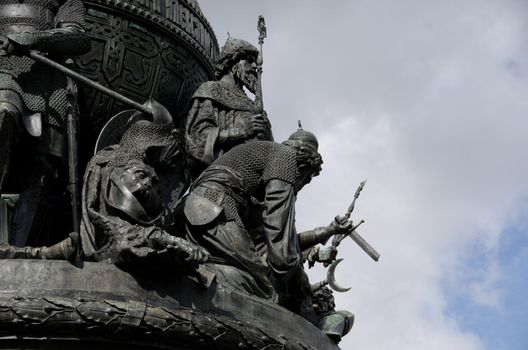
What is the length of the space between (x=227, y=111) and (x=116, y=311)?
14.4 feet

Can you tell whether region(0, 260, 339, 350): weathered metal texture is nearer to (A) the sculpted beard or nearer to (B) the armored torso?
(B) the armored torso

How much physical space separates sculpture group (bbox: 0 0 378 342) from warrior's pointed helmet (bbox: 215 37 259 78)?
0.52 meters

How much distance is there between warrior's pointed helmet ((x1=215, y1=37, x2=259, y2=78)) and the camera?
1597cm

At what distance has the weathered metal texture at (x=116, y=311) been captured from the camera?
1143 centimetres

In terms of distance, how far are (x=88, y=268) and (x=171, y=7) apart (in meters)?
5.25

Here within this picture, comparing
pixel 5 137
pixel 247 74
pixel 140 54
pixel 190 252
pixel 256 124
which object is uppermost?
pixel 247 74

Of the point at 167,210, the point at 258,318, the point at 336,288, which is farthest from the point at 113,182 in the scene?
the point at 336,288

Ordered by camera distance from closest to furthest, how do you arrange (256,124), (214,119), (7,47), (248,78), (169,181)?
(7,47) → (169,181) → (256,124) → (214,119) → (248,78)

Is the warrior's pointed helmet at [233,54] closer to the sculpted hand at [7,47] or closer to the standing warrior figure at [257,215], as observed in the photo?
the standing warrior figure at [257,215]

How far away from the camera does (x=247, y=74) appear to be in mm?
15938

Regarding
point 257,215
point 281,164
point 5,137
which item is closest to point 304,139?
point 281,164

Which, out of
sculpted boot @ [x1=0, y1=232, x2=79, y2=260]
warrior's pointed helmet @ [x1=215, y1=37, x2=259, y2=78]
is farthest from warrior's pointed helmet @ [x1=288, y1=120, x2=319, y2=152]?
sculpted boot @ [x1=0, y1=232, x2=79, y2=260]

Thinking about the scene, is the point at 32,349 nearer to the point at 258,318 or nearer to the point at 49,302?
the point at 49,302

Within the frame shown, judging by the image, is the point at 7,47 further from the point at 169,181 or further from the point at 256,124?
the point at 256,124
